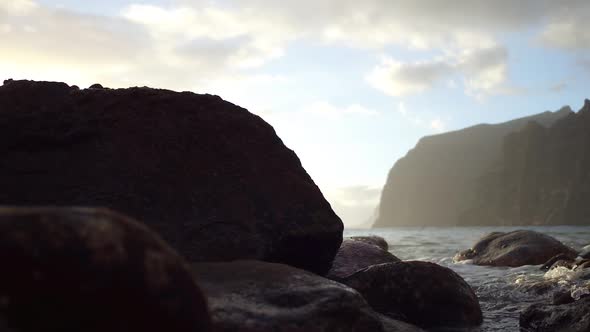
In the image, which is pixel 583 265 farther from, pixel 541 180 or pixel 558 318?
pixel 541 180

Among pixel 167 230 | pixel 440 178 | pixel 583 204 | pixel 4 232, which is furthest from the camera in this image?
pixel 440 178

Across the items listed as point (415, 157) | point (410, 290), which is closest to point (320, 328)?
point (410, 290)

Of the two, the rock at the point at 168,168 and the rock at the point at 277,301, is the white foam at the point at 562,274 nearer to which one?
the rock at the point at 168,168

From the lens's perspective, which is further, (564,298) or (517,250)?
(517,250)

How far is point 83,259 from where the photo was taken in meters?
1.87

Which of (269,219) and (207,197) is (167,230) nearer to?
(207,197)

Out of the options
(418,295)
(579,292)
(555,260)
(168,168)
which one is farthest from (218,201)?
(555,260)

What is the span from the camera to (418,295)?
532 centimetres

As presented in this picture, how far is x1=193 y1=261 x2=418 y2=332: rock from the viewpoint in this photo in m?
3.10

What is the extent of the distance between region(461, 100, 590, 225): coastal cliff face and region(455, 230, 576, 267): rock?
273 feet

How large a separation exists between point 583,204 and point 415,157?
90.8m

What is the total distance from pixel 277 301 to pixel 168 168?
1582mm

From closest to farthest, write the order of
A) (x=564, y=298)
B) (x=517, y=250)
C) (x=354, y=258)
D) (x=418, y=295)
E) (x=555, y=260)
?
1. (x=418, y=295)
2. (x=564, y=298)
3. (x=354, y=258)
4. (x=555, y=260)
5. (x=517, y=250)

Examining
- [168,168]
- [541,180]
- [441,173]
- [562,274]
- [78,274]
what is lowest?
[562,274]
